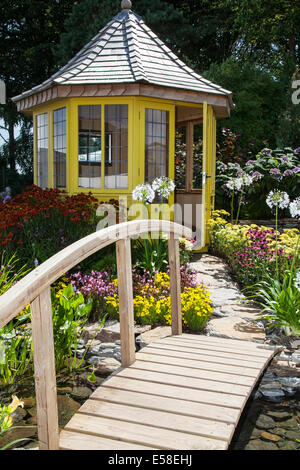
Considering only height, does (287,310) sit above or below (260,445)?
above

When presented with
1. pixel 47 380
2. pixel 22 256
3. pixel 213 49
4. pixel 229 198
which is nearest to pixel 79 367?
pixel 47 380

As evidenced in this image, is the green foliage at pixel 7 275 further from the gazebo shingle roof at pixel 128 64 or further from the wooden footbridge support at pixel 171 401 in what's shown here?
the gazebo shingle roof at pixel 128 64

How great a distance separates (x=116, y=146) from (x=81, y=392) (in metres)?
4.85

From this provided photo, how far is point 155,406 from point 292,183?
8.61 m

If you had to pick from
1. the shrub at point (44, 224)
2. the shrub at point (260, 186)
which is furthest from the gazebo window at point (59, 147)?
the shrub at point (260, 186)

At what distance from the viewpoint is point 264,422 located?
10.8ft

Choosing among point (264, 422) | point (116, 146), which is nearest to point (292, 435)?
point (264, 422)

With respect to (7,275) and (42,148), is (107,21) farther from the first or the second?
(7,275)

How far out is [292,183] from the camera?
10.4m

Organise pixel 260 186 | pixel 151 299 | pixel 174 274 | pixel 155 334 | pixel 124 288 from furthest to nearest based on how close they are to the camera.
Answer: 1. pixel 260 186
2. pixel 151 299
3. pixel 155 334
4. pixel 174 274
5. pixel 124 288

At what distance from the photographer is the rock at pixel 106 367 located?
13.1 ft

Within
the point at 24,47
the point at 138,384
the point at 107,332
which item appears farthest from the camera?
the point at 24,47

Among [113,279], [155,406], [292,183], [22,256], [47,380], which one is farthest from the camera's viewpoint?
[292,183]
